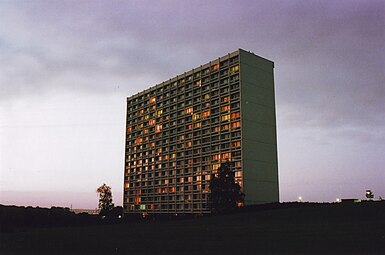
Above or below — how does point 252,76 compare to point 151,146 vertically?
above

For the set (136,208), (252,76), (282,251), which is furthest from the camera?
(136,208)

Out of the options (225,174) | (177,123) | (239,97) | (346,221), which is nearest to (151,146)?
(177,123)

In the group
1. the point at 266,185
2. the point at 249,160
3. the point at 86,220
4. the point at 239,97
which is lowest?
the point at 86,220

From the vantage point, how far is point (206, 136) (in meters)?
102

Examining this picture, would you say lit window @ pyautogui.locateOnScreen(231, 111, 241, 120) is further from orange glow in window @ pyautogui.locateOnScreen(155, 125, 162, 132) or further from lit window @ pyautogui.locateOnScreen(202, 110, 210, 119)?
orange glow in window @ pyautogui.locateOnScreen(155, 125, 162, 132)

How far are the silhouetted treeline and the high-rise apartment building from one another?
34386 mm

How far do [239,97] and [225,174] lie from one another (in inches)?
933

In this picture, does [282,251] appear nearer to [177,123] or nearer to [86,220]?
[86,220]

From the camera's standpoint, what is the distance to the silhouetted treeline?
61441mm

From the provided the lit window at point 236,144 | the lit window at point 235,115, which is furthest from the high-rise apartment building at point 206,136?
the lit window at point 236,144

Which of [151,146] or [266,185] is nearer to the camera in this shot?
[266,185]

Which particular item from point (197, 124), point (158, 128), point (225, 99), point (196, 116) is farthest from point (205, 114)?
point (158, 128)

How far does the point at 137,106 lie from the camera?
132 metres

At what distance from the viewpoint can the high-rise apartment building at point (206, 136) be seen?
304 feet
